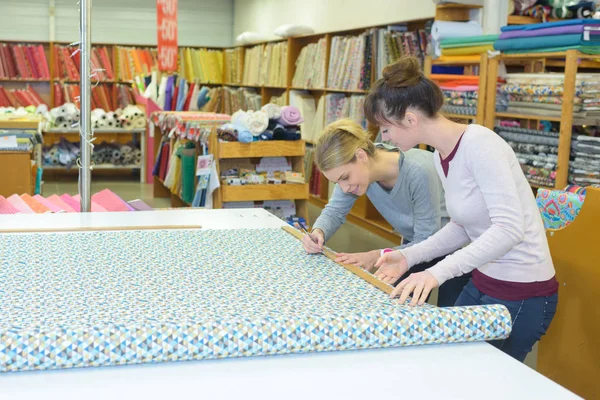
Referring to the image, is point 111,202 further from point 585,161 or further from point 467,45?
point 467,45

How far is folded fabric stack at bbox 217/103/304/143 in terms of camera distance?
15.9 ft

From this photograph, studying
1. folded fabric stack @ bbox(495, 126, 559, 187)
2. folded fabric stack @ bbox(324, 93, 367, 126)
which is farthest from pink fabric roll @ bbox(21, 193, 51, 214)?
folded fabric stack @ bbox(324, 93, 367, 126)

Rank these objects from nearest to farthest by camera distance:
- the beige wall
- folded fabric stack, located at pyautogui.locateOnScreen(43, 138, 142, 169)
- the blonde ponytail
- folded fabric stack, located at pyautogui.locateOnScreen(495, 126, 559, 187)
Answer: the blonde ponytail < folded fabric stack, located at pyautogui.locateOnScreen(495, 126, 559, 187) < the beige wall < folded fabric stack, located at pyautogui.locateOnScreen(43, 138, 142, 169)

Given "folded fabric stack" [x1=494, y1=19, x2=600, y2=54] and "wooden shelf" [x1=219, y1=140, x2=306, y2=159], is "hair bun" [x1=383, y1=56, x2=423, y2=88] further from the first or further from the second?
"wooden shelf" [x1=219, y1=140, x2=306, y2=159]

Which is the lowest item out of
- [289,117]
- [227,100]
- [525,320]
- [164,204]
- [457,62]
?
[164,204]

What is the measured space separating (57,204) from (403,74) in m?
1.93

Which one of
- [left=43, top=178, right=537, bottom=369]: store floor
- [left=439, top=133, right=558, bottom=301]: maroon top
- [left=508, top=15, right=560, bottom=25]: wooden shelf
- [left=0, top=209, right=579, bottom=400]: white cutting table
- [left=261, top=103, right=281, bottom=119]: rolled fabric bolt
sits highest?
[left=508, top=15, right=560, bottom=25]: wooden shelf

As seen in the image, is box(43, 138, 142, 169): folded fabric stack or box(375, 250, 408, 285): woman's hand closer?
box(375, 250, 408, 285): woman's hand

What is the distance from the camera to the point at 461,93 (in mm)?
4824

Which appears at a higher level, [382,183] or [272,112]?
[272,112]

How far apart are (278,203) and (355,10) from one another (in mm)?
2542

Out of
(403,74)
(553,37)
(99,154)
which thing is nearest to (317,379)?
(403,74)

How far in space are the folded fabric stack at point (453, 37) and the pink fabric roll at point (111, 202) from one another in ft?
8.42

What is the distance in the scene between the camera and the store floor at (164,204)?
5.97 meters
